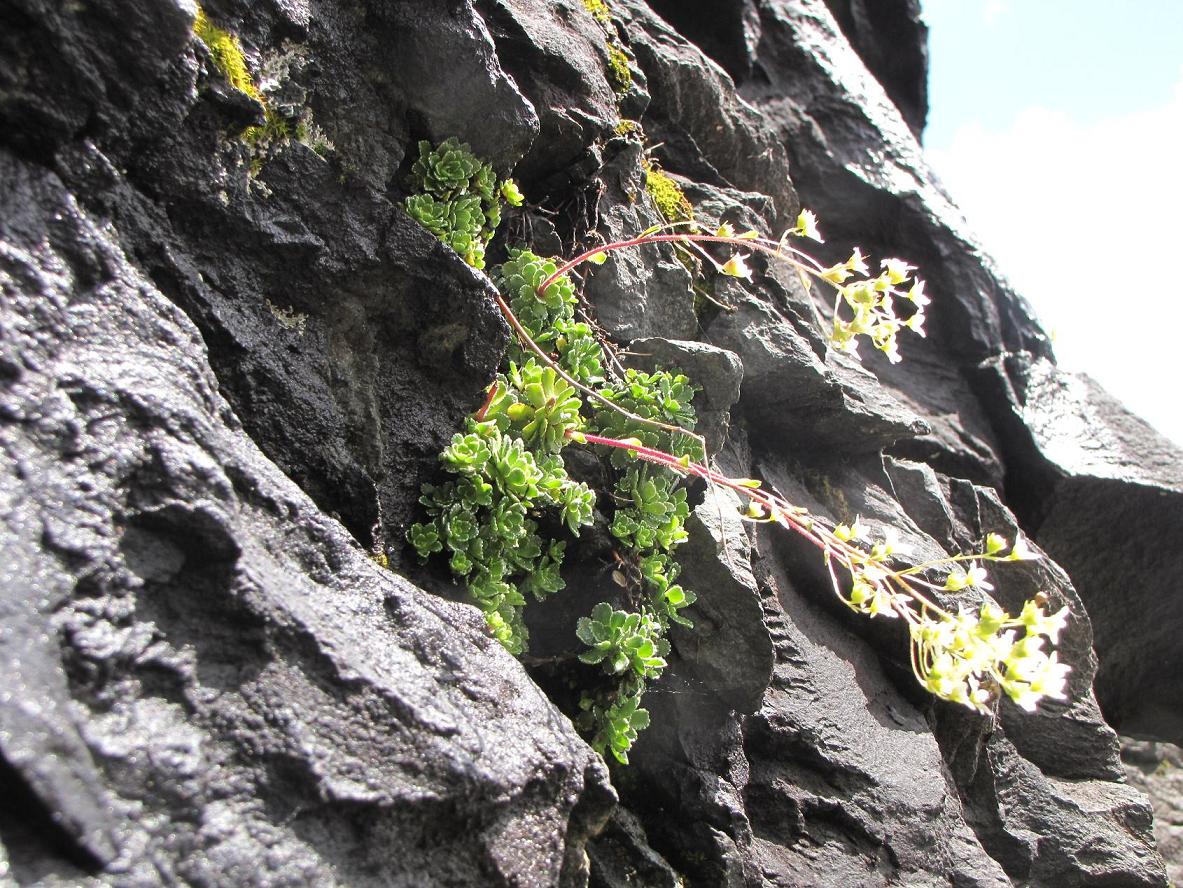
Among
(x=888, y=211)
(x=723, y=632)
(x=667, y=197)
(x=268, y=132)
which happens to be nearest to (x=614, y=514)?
(x=723, y=632)

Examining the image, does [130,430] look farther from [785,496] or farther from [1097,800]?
[1097,800]

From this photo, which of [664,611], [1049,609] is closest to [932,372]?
[1049,609]

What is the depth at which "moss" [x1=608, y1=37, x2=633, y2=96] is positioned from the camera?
423 centimetres

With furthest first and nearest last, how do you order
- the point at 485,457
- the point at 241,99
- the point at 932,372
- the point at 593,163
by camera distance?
the point at 932,372, the point at 593,163, the point at 485,457, the point at 241,99

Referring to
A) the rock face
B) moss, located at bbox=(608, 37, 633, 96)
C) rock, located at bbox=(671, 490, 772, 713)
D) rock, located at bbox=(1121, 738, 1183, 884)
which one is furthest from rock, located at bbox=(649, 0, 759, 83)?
rock, located at bbox=(1121, 738, 1183, 884)

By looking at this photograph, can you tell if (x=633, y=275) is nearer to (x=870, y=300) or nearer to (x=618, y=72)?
(x=870, y=300)

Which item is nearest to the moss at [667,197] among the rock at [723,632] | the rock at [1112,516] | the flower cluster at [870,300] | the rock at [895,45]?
the flower cluster at [870,300]

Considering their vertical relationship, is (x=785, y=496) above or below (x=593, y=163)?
below

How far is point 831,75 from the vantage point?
659 cm

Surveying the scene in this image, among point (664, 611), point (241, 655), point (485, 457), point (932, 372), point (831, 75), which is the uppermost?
point (831, 75)

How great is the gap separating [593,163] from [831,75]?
3820 mm

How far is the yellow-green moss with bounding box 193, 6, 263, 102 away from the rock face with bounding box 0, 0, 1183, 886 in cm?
6

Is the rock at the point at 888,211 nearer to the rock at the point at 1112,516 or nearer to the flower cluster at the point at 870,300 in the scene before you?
the rock at the point at 1112,516

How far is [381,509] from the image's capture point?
2.56 m
